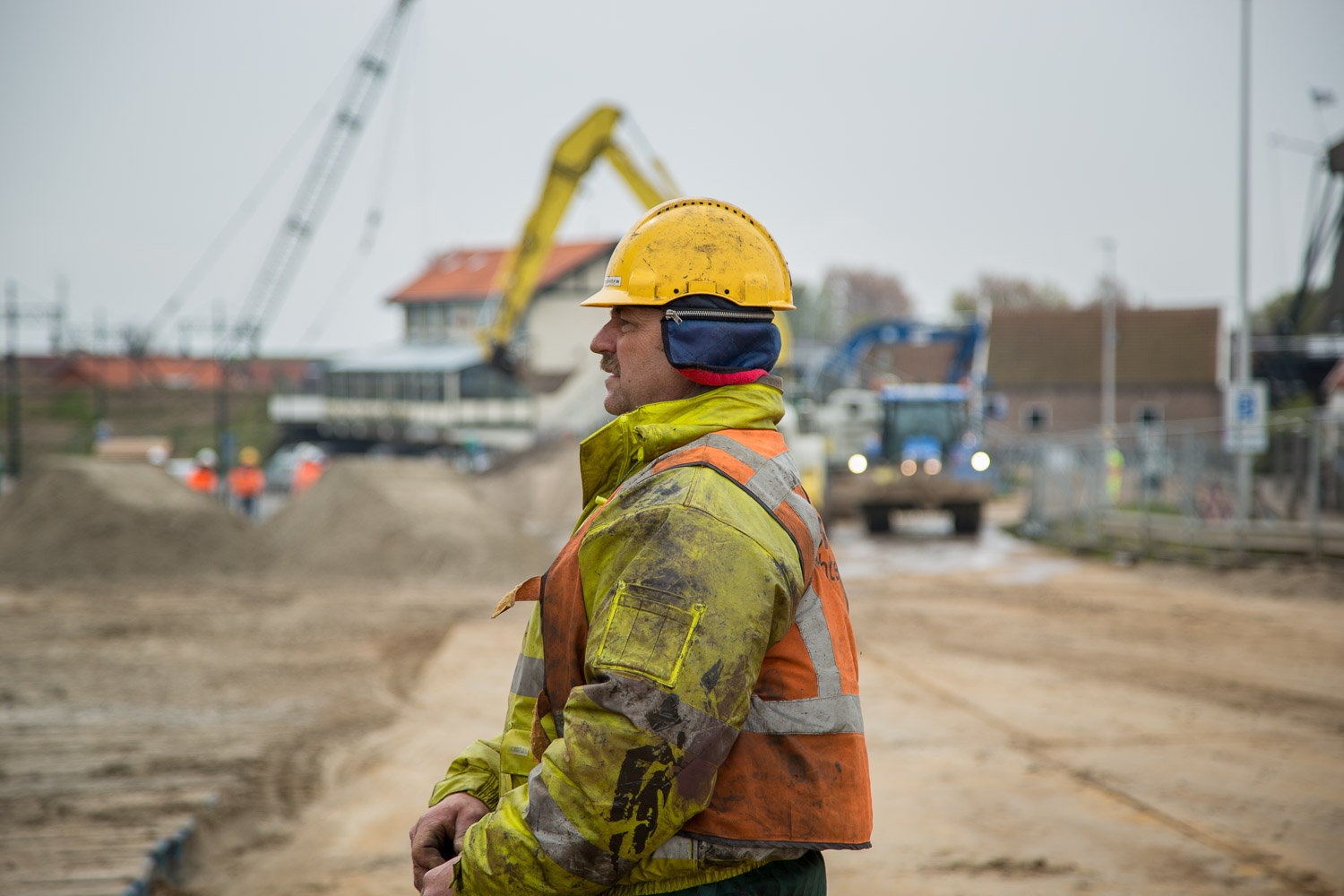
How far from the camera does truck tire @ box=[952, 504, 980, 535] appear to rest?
23.0m

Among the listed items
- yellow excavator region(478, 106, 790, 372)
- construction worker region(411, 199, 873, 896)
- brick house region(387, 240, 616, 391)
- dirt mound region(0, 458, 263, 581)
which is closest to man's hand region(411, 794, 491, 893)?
construction worker region(411, 199, 873, 896)

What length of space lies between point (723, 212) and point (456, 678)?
7977 mm

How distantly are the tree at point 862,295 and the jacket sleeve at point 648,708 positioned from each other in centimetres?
8392

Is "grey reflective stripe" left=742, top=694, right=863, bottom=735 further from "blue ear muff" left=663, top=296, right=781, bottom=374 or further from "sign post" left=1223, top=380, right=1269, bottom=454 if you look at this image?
"sign post" left=1223, top=380, right=1269, bottom=454

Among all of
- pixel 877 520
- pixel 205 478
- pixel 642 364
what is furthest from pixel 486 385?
pixel 642 364

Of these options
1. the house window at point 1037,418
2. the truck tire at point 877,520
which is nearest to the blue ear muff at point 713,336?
the truck tire at point 877,520

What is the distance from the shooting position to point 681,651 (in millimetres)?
1737

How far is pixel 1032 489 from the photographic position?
24.0m

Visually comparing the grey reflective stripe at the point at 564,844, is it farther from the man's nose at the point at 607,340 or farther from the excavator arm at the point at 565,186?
the excavator arm at the point at 565,186

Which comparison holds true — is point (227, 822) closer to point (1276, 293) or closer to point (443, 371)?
point (443, 371)

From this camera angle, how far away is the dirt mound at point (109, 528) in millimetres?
16125

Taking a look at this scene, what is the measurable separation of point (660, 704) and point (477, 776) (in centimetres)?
70

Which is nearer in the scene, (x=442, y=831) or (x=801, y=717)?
(x=801, y=717)

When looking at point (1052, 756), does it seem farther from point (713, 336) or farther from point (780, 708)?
point (713, 336)
